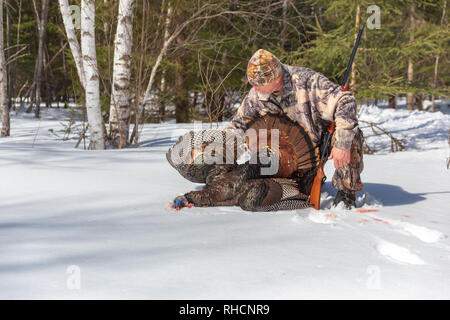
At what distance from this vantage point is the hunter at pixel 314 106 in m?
2.27

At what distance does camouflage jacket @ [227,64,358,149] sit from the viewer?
226 cm

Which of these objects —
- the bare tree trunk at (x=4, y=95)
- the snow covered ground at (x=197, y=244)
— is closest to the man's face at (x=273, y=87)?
the snow covered ground at (x=197, y=244)

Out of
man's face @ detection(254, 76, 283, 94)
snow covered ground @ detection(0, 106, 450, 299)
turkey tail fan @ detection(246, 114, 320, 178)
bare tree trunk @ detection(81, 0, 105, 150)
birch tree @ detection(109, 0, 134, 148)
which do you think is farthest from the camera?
birch tree @ detection(109, 0, 134, 148)

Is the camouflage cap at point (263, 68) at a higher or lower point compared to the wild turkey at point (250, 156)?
higher

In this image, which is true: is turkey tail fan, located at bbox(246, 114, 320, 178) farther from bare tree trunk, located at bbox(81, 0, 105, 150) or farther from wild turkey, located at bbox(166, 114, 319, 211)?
bare tree trunk, located at bbox(81, 0, 105, 150)

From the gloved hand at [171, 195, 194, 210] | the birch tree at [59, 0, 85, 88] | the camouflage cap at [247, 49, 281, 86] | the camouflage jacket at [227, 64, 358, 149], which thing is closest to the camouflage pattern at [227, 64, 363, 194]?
the camouflage jacket at [227, 64, 358, 149]

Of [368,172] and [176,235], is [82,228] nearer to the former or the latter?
[176,235]

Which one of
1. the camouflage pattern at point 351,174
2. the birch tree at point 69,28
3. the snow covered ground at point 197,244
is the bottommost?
the snow covered ground at point 197,244

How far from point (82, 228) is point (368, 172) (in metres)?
2.84

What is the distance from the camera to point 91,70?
5.17 metres

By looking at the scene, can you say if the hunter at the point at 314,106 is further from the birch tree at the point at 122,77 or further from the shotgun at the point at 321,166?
the birch tree at the point at 122,77

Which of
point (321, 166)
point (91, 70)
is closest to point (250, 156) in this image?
point (321, 166)

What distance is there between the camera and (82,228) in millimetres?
1838

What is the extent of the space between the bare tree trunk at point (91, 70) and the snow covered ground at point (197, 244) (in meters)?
2.32
